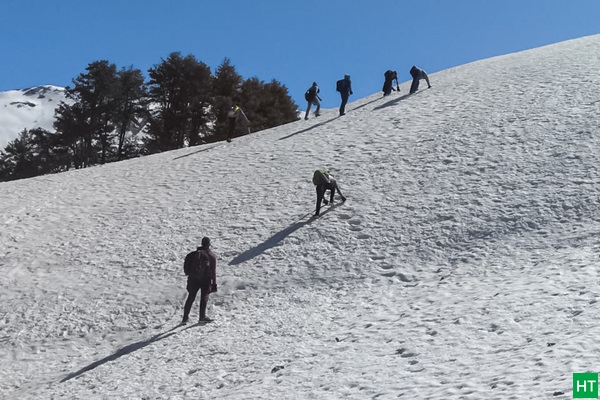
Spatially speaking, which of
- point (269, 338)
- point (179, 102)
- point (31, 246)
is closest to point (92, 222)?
point (31, 246)

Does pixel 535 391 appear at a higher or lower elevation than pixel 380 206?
lower

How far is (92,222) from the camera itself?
768 inches

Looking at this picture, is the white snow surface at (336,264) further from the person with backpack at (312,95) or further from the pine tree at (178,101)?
the pine tree at (178,101)

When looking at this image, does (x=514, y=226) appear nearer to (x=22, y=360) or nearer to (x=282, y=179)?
(x=282, y=179)

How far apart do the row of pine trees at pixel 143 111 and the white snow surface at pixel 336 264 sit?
1655 centimetres

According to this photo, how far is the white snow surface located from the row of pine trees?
54.3ft

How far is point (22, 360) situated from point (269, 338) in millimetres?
4722

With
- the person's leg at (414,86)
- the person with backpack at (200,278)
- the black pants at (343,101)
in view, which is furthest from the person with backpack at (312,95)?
the person with backpack at (200,278)

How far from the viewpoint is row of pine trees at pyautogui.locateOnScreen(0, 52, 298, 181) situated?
141ft

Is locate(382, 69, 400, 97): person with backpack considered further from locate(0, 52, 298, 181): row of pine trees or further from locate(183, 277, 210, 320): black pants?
locate(183, 277, 210, 320): black pants

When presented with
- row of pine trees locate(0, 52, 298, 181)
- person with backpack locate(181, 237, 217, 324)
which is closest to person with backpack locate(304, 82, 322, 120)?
row of pine trees locate(0, 52, 298, 181)

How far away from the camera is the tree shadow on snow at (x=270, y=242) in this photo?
1588 centimetres

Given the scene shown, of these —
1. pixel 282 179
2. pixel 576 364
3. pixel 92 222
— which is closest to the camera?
pixel 576 364

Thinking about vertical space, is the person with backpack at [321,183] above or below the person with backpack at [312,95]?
below
